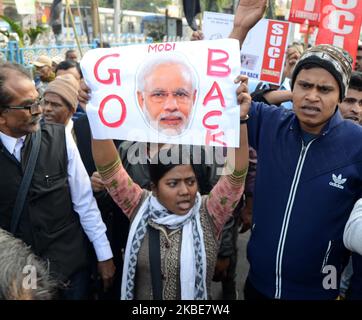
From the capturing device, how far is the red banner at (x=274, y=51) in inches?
142

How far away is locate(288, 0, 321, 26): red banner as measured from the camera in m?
4.44

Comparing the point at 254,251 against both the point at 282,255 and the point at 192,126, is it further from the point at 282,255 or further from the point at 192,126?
the point at 192,126

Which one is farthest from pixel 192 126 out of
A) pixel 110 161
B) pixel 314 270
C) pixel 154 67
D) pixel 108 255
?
pixel 108 255

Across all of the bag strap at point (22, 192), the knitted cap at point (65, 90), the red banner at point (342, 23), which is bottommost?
the bag strap at point (22, 192)

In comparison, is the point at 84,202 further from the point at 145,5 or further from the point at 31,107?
the point at 145,5

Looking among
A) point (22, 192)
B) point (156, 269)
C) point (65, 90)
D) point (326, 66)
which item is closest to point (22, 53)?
point (65, 90)

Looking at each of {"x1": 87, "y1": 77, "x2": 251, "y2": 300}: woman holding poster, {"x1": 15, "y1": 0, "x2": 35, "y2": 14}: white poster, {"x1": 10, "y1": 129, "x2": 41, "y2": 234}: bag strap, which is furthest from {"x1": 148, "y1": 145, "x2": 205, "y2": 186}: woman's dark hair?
{"x1": 15, "y1": 0, "x2": 35, "y2": 14}: white poster

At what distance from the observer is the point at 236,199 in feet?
5.96

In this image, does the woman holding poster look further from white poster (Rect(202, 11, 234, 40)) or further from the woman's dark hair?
white poster (Rect(202, 11, 234, 40))

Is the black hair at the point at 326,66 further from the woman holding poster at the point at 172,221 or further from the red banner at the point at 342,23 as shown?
the red banner at the point at 342,23

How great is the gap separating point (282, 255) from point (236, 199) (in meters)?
0.30

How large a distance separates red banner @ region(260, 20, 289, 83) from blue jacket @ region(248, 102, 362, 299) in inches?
73.8

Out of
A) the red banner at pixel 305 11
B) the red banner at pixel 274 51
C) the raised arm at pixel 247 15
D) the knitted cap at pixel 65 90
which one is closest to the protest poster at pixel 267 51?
the red banner at pixel 274 51

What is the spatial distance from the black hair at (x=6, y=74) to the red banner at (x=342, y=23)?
Result: 7.76 feet
